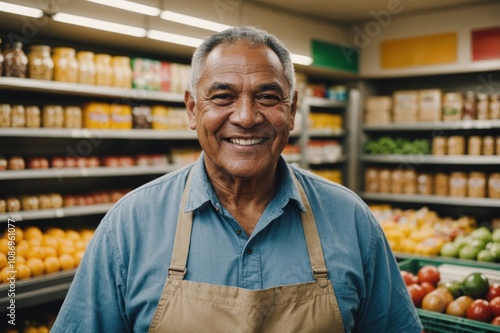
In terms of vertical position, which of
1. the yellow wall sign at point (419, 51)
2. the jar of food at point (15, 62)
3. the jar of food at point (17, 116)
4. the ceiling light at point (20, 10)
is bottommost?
the jar of food at point (17, 116)

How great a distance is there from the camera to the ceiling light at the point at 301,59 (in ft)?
17.6

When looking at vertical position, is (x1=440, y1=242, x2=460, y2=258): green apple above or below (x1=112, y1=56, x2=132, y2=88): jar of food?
below

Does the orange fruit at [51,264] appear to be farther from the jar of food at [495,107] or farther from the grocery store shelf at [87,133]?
the jar of food at [495,107]

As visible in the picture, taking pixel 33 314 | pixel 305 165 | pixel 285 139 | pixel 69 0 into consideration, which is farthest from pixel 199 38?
pixel 285 139

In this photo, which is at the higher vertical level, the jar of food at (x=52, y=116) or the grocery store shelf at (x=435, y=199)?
the jar of food at (x=52, y=116)

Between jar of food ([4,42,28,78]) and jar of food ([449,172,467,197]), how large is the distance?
4721mm

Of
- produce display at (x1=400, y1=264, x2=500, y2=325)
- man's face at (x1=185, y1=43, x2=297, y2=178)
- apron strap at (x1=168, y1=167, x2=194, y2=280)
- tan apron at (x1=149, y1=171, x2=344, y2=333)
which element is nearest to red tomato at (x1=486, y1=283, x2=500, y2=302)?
produce display at (x1=400, y1=264, x2=500, y2=325)

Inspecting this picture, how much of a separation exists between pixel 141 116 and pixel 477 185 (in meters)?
3.84

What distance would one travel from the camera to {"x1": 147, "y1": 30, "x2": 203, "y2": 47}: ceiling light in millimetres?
4105

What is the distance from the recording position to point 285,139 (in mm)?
1589

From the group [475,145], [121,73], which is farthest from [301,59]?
[475,145]

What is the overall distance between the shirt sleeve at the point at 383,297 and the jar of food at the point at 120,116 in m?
3.03

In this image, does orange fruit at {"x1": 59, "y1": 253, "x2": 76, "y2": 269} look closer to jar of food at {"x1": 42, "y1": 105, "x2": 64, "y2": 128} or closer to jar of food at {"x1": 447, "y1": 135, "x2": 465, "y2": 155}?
jar of food at {"x1": 42, "y1": 105, "x2": 64, "y2": 128}

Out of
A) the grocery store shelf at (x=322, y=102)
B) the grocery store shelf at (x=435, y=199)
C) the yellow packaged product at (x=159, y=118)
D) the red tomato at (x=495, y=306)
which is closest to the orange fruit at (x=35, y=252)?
the yellow packaged product at (x=159, y=118)
